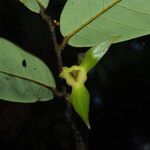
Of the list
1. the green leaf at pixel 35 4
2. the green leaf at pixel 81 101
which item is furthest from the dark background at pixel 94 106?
the green leaf at pixel 81 101

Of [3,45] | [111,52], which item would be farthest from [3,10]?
[3,45]

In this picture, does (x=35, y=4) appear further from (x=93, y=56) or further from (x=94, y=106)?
(x=94, y=106)

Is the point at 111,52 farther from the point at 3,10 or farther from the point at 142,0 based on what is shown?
the point at 142,0

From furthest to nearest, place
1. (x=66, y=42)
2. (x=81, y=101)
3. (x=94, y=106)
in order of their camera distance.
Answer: (x=94, y=106) → (x=66, y=42) → (x=81, y=101)

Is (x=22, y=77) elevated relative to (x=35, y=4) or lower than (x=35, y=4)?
lower

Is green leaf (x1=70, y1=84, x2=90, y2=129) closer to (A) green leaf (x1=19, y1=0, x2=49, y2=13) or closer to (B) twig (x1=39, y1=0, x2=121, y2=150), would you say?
(B) twig (x1=39, y1=0, x2=121, y2=150)

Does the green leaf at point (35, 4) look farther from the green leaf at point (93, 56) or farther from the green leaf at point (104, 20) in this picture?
the green leaf at point (93, 56)

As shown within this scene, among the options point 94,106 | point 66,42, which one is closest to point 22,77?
point 66,42
